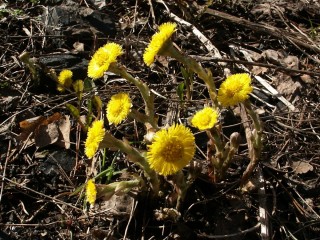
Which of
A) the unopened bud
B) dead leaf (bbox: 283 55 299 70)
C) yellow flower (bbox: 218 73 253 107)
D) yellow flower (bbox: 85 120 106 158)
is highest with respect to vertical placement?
yellow flower (bbox: 218 73 253 107)

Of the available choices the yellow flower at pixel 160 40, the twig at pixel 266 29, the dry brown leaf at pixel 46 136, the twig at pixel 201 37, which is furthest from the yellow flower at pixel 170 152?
the twig at pixel 266 29

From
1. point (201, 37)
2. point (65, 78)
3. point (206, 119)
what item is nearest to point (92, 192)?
point (206, 119)

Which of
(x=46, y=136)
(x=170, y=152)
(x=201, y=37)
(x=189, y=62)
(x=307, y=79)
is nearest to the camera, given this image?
(x=170, y=152)

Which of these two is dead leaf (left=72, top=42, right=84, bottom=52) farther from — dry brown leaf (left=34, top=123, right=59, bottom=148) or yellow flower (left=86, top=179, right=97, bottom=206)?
yellow flower (left=86, top=179, right=97, bottom=206)

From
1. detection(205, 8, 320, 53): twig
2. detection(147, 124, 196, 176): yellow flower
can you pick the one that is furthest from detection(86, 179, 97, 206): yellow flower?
detection(205, 8, 320, 53): twig

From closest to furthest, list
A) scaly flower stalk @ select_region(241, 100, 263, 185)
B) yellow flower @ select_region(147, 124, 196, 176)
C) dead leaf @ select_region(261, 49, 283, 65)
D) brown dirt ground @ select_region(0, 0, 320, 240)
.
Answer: yellow flower @ select_region(147, 124, 196, 176) < scaly flower stalk @ select_region(241, 100, 263, 185) < brown dirt ground @ select_region(0, 0, 320, 240) < dead leaf @ select_region(261, 49, 283, 65)

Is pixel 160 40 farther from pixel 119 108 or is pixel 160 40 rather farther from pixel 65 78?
pixel 65 78
